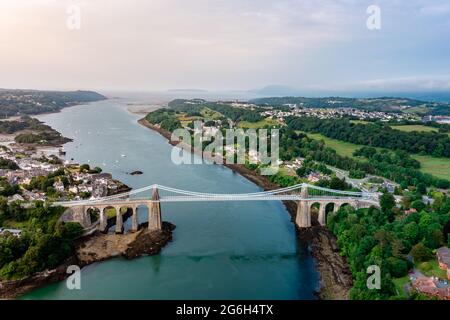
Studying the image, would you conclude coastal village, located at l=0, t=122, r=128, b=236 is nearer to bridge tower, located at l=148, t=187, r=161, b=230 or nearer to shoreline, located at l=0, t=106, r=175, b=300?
shoreline, located at l=0, t=106, r=175, b=300

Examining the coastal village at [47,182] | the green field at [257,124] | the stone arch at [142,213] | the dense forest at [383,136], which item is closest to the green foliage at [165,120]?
the green field at [257,124]

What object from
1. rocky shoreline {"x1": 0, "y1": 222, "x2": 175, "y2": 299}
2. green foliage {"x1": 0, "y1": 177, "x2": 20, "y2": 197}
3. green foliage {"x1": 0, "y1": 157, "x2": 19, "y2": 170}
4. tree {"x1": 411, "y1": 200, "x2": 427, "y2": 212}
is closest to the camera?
rocky shoreline {"x1": 0, "y1": 222, "x2": 175, "y2": 299}

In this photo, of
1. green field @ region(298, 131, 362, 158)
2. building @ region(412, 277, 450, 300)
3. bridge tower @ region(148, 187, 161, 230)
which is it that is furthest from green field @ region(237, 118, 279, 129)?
building @ region(412, 277, 450, 300)

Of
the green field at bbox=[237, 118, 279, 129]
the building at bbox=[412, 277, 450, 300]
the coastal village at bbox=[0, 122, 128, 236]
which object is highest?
the green field at bbox=[237, 118, 279, 129]

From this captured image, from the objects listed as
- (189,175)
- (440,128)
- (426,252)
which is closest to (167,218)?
(189,175)

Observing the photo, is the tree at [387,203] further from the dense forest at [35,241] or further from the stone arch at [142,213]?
the dense forest at [35,241]

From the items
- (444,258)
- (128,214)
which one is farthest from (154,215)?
(444,258)
